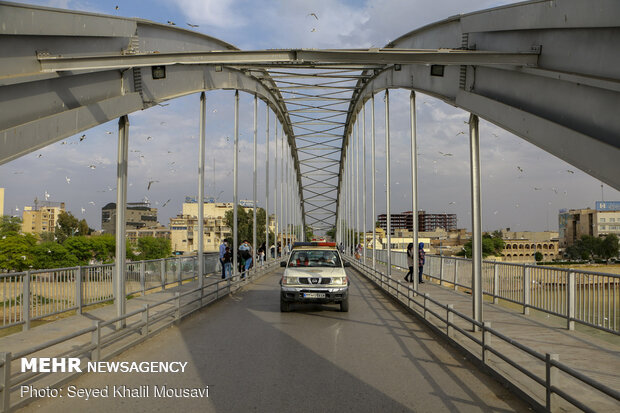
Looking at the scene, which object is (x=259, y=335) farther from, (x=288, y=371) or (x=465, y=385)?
(x=465, y=385)

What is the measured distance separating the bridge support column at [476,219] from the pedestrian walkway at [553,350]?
634mm

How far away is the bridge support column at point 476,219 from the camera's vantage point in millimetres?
9727

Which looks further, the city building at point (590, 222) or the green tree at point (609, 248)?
the city building at point (590, 222)

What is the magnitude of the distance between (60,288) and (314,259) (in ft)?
21.3

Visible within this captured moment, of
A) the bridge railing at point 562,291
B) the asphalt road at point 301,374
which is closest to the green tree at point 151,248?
the bridge railing at point 562,291

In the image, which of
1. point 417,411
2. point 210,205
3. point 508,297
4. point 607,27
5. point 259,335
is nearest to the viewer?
point 417,411

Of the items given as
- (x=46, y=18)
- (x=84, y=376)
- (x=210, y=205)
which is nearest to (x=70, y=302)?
(x=84, y=376)

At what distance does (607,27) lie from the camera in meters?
6.36

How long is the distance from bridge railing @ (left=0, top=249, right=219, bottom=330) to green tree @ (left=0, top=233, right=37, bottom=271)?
47254 mm

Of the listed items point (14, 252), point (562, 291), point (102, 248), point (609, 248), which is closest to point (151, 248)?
point (102, 248)

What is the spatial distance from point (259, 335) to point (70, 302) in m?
5.13

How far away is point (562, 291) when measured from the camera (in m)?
10.4

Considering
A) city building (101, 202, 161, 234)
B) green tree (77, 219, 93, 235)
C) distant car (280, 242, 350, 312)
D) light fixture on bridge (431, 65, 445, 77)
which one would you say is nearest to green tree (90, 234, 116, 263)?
green tree (77, 219, 93, 235)

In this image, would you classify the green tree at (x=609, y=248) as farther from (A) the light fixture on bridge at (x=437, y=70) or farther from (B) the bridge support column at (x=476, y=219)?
(B) the bridge support column at (x=476, y=219)
